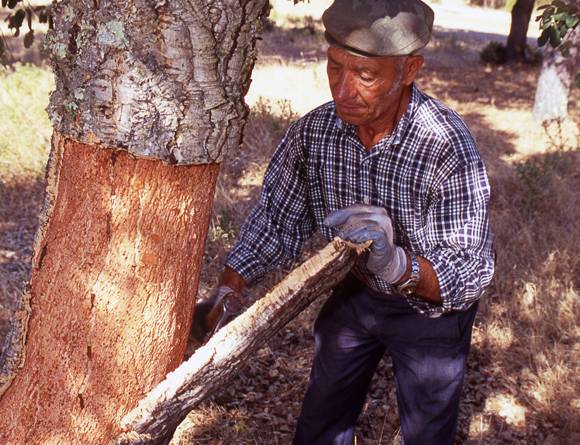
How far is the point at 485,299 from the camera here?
4578 mm

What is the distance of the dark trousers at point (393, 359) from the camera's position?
8.19 ft

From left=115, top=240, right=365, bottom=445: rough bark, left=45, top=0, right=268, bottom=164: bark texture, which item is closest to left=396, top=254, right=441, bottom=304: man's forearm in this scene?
left=115, top=240, right=365, bottom=445: rough bark

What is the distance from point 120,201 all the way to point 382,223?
0.77 metres

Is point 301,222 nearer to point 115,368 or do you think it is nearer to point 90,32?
point 115,368

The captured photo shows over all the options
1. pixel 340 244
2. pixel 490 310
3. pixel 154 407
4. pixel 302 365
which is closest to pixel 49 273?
pixel 154 407

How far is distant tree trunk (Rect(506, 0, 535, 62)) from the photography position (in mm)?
14391

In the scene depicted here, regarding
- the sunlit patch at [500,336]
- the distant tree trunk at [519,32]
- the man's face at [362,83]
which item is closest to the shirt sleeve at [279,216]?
the man's face at [362,83]

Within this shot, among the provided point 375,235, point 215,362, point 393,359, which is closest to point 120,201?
point 215,362

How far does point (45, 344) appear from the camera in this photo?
1748mm

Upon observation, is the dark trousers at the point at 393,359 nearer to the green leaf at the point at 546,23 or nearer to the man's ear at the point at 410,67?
the man's ear at the point at 410,67

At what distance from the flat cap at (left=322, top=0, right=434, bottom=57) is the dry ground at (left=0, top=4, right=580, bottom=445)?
188cm

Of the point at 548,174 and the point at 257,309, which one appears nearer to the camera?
the point at 257,309

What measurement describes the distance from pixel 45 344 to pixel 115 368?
7.5 inches

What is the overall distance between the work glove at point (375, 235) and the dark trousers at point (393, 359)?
1.70 feet
